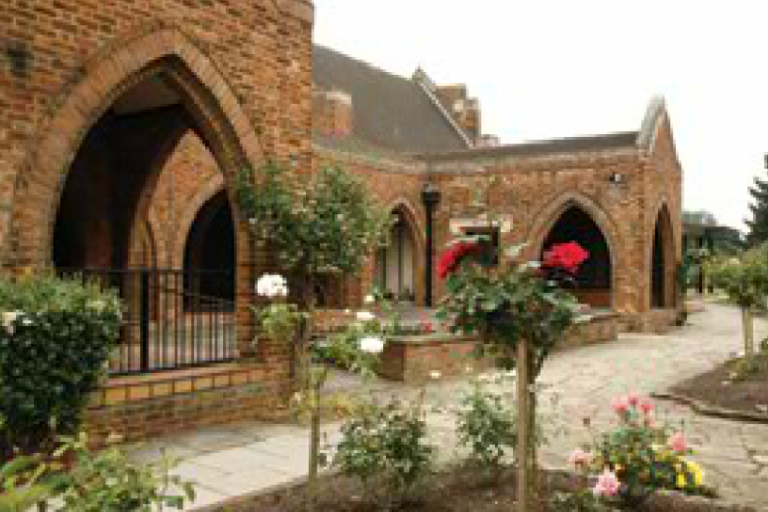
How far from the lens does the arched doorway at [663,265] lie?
59.8 feet

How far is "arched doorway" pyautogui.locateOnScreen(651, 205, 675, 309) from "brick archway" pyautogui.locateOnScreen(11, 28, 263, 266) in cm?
1472

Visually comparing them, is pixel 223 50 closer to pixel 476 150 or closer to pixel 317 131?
pixel 317 131

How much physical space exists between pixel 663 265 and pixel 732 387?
11.8m

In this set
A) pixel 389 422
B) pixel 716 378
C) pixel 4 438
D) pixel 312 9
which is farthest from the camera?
pixel 716 378

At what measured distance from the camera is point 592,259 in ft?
65.4

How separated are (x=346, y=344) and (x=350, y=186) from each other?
2.98 m

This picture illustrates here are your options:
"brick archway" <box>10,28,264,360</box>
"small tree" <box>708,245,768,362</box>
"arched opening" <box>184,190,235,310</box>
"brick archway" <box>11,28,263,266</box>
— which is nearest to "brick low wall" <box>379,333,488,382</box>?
"brick archway" <box>10,28,264,360</box>

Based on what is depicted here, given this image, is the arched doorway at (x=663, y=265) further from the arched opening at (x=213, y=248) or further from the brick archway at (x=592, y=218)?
the arched opening at (x=213, y=248)

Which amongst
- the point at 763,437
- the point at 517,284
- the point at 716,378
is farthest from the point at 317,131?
the point at 517,284

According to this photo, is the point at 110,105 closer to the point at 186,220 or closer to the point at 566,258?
A: the point at 566,258

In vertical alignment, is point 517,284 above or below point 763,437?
above

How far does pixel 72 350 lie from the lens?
12.2 ft

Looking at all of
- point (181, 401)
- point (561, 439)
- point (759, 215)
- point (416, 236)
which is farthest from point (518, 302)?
point (759, 215)

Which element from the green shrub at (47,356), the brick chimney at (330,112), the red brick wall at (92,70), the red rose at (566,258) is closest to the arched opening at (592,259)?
the brick chimney at (330,112)
